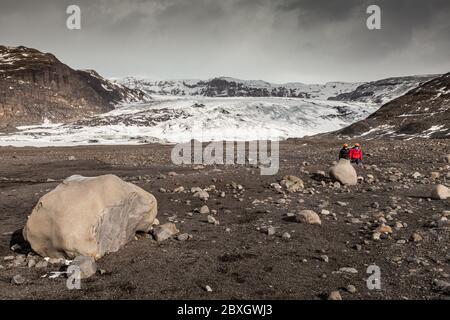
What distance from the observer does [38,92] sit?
123562 millimetres

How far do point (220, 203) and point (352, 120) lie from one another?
13464cm

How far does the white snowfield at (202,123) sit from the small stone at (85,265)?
87444mm

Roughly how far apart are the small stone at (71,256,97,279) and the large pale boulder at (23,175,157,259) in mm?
386

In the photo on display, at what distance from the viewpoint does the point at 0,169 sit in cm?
2802

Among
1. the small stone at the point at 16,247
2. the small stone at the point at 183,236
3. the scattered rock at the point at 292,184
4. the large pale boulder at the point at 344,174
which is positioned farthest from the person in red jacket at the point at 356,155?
the small stone at the point at 16,247

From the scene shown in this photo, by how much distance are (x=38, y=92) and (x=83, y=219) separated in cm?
12988

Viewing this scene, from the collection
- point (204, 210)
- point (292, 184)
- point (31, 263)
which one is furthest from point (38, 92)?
point (31, 263)

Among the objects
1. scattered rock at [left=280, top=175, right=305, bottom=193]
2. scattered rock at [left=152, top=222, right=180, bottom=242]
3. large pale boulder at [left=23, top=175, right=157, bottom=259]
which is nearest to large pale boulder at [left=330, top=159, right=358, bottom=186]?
scattered rock at [left=280, top=175, right=305, bottom=193]

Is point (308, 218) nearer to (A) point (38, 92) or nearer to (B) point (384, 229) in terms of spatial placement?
(B) point (384, 229)

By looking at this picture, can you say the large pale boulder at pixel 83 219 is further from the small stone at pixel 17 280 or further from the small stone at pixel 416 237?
the small stone at pixel 416 237

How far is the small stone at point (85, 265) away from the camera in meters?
7.54

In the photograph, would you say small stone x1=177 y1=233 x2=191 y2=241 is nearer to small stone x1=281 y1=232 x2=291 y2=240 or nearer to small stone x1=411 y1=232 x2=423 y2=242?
small stone x1=281 y1=232 x2=291 y2=240

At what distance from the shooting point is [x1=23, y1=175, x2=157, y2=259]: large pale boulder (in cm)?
823
